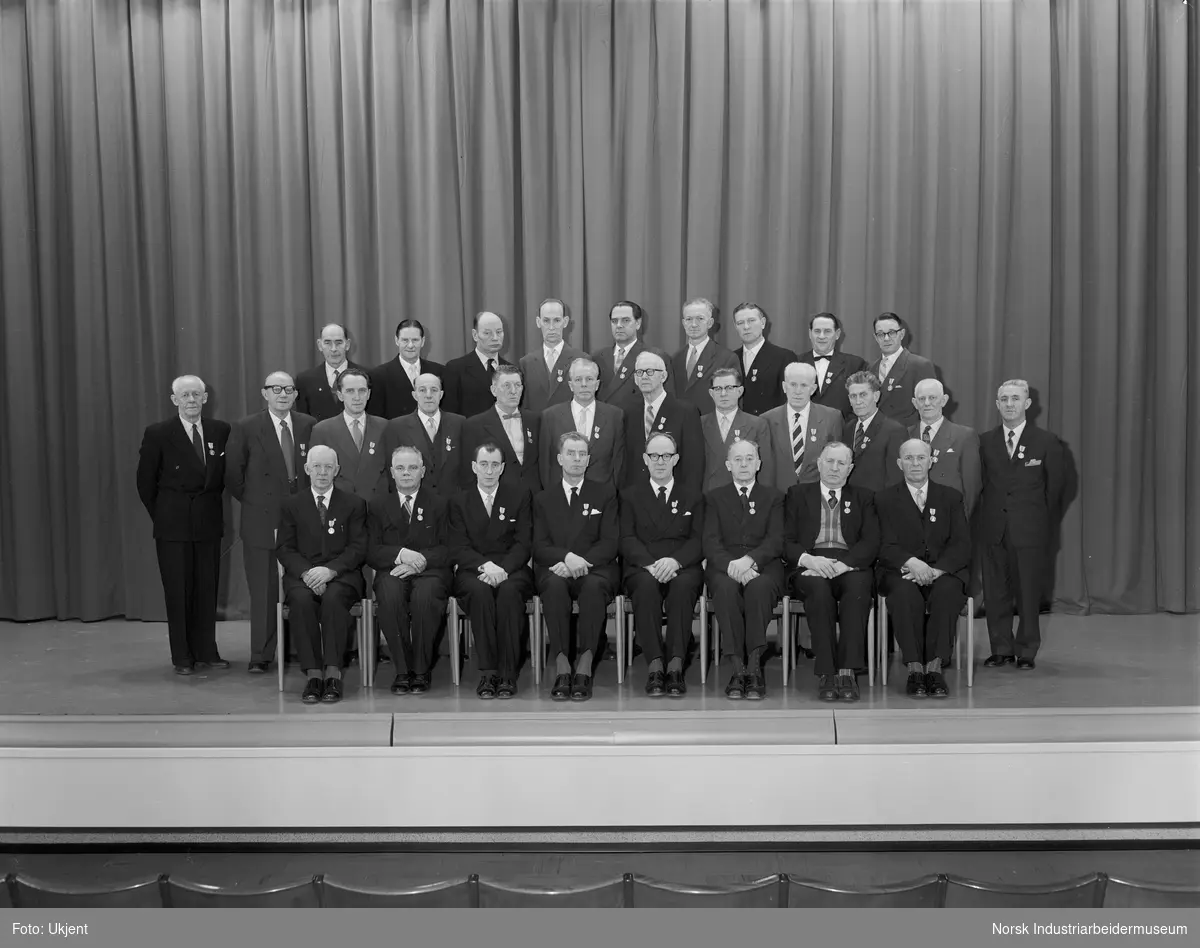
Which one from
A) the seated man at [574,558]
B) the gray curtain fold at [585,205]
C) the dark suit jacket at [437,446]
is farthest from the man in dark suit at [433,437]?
the gray curtain fold at [585,205]

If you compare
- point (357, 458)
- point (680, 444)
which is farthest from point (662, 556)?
point (357, 458)

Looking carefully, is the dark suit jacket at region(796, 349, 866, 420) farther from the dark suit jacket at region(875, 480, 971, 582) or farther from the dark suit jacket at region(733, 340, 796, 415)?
the dark suit jacket at region(875, 480, 971, 582)

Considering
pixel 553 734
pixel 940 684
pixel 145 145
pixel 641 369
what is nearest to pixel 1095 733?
pixel 940 684

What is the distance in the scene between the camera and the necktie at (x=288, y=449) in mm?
5227

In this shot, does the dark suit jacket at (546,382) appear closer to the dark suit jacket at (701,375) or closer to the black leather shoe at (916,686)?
the dark suit jacket at (701,375)

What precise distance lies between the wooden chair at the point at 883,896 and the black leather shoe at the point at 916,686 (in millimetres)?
1736

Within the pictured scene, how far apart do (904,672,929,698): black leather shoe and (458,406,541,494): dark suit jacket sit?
160 centimetres

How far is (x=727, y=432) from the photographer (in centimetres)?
512

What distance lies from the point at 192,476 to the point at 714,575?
6.99ft

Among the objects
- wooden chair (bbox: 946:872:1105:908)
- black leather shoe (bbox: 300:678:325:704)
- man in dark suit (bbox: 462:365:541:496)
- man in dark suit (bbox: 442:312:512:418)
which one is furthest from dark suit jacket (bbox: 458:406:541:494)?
wooden chair (bbox: 946:872:1105:908)

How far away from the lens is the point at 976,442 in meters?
5.13

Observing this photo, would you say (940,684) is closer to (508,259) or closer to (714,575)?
(714,575)

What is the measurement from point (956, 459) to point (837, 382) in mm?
629

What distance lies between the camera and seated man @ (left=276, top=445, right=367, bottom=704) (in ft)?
15.3
